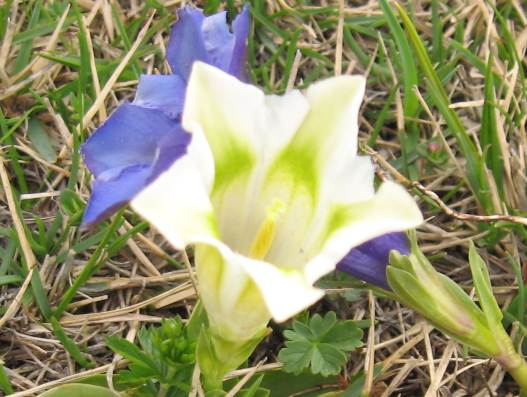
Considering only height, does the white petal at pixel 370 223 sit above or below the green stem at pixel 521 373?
above

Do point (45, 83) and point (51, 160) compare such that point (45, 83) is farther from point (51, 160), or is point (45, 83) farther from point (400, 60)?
point (400, 60)

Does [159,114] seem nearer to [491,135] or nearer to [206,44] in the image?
[206,44]

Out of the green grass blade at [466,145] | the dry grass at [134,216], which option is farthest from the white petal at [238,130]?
the green grass blade at [466,145]

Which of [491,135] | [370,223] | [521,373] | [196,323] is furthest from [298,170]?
[491,135]

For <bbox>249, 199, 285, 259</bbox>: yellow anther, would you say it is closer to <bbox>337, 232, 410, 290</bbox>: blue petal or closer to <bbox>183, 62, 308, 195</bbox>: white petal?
<bbox>183, 62, 308, 195</bbox>: white petal

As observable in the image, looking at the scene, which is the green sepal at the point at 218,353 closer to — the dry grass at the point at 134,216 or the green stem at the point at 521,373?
the dry grass at the point at 134,216

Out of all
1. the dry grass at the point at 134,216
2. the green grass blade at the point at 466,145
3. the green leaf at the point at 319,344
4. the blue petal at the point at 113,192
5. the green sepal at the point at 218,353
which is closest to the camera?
the blue petal at the point at 113,192
